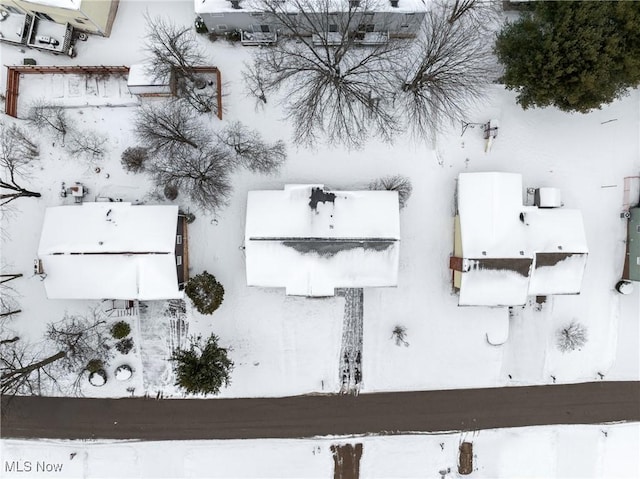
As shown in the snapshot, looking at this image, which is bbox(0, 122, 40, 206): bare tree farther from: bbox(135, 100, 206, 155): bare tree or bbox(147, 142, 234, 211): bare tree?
bbox(147, 142, 234, 211): bare tree

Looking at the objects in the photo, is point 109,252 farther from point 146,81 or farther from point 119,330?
point 146,81

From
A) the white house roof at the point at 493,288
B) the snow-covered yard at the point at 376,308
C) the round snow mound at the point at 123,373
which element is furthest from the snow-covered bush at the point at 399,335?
the round snow mound at the point at 123,373

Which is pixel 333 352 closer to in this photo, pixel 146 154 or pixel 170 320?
pixel 170 320

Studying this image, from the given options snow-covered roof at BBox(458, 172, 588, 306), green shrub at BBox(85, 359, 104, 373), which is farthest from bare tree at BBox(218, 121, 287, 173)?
green shrub at BBox(85, 359, 104, 373)

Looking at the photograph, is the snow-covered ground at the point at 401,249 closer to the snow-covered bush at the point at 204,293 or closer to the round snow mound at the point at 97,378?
the round snow mound at the point at 97,378

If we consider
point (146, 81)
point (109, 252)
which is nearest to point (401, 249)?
point (109, 252)

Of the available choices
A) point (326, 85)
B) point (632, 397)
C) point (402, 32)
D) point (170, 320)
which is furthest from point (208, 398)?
point (632, 397)
